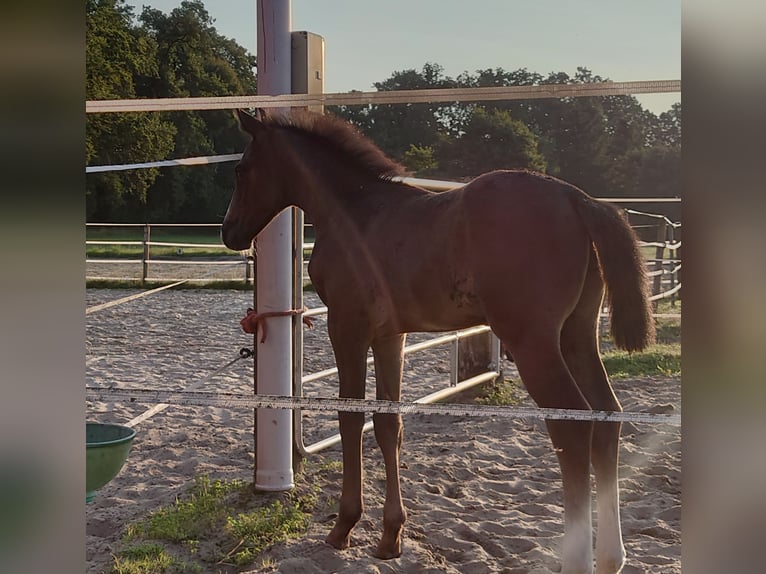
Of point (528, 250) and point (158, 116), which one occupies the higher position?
point (158, 116)

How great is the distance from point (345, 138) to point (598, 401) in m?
1.39

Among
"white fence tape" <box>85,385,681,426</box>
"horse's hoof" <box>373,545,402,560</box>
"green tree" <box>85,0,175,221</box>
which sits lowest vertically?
"horse's hoof" <box>373,545,402,560</box>

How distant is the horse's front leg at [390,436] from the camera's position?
2662 mm

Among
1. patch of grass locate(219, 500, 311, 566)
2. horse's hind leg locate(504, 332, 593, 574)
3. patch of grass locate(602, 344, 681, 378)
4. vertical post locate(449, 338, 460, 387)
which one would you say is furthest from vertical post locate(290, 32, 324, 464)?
patch of grass locate(602, 344, 681, 378)

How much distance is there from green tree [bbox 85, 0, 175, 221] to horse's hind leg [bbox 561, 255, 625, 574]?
16.9m

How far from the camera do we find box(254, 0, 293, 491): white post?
10.3ft

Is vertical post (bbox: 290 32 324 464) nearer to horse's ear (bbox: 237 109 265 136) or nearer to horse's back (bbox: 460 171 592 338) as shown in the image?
horse's ear (bbox: 237 109 265 136)

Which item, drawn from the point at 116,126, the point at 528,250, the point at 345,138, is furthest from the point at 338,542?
the point at 116,126

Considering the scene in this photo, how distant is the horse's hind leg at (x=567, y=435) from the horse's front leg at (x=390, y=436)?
2.26 ft

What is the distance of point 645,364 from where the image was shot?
6.20 metres

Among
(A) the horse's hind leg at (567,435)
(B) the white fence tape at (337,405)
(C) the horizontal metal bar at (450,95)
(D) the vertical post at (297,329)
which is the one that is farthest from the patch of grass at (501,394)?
(B) the white fence tape at (337,405)

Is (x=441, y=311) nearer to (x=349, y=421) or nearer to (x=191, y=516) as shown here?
(x=349, y=421)

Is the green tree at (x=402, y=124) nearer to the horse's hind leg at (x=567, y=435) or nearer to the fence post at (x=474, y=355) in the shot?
the fence post at (x=474, y=355)
